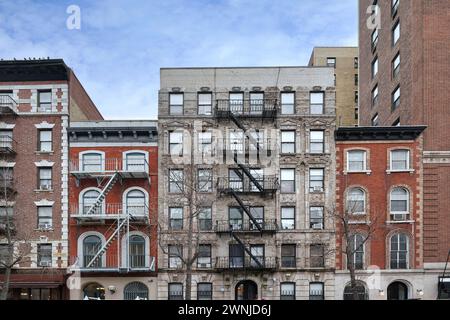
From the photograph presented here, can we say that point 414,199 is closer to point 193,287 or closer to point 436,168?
point 436,168

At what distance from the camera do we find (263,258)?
1278 inches

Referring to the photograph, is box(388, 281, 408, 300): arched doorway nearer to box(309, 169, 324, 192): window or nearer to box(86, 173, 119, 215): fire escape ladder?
box(309, 169, 324, 192): window

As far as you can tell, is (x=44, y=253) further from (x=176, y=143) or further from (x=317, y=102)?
(x=317, y=102)

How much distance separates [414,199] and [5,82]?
102ft

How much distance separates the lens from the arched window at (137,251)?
32.5m

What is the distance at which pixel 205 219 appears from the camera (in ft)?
108

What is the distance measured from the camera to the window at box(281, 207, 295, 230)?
109 ft

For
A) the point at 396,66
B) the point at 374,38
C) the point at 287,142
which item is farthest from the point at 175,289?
the point at 374,38

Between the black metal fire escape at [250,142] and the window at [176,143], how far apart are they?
320 centimetres

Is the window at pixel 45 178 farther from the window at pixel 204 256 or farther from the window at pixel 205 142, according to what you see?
the window at pixel 204 256

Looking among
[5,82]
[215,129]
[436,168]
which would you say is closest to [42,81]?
[5,82]
